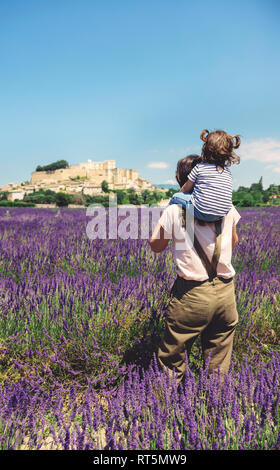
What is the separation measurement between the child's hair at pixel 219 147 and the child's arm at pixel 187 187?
0.42 ft

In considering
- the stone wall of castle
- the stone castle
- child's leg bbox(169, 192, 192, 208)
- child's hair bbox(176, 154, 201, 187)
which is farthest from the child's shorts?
the stone wall of castle

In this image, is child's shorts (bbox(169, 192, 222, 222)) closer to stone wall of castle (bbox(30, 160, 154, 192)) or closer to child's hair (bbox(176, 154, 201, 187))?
child's hair (bbox(176, 154, 201, 187))

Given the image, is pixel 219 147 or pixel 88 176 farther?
pixel 88 176

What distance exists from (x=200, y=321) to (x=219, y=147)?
822 millimetres

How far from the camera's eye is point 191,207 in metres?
1.36

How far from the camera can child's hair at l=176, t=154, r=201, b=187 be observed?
4.83 ft

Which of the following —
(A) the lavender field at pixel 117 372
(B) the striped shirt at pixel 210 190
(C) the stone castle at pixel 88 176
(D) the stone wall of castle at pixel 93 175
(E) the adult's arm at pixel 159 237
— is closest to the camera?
(A) the lavender field at pixel 117 372

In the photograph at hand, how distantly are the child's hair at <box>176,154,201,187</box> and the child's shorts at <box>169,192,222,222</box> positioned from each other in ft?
0.45

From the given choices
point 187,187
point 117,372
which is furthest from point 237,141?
point 117,372

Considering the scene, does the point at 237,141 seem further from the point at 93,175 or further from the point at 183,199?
the point at 93,175

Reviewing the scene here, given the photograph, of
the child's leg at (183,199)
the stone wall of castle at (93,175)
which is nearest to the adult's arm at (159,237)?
the child's leg at (183,199)

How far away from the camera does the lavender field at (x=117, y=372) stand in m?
1.07

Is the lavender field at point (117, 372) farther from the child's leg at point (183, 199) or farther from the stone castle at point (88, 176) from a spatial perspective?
the stone castle at point (88, 176)
